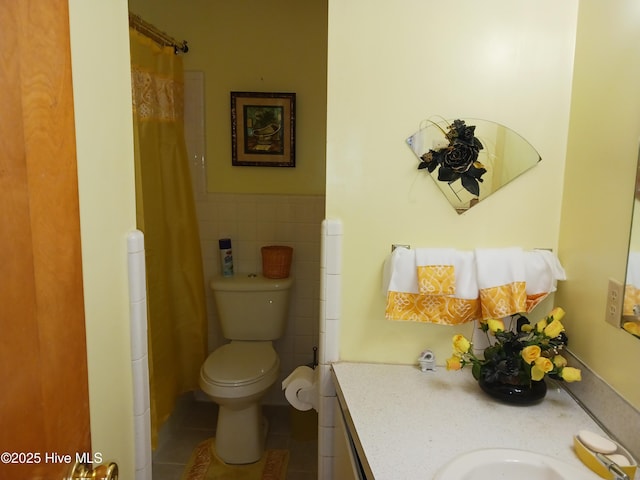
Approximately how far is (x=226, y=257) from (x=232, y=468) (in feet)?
3.56

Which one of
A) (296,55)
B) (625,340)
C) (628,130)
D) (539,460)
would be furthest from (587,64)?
(296,55)

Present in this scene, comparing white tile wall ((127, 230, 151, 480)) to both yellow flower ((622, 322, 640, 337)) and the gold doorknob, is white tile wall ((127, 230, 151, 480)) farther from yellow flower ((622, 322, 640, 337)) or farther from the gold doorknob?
yellow flower ((622, 322, 640, 337))

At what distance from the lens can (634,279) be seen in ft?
3.63

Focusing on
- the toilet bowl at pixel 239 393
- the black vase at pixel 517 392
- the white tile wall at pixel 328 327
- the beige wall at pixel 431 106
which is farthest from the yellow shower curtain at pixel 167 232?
the black vase at pixel 517 392

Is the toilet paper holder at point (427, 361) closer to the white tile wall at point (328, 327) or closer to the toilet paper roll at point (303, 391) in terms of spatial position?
the white tile wall at point (328, 327)

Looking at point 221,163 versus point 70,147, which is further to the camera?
point 221,163

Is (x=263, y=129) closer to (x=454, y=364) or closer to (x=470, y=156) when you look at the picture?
(x=470, y=156)

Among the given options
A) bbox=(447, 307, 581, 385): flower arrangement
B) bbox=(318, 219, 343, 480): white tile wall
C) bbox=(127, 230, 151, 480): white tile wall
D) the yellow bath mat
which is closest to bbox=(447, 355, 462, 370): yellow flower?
bbox=(447, 307, 581, 385): flower arrangement

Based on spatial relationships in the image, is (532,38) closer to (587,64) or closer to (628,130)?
(587,64)

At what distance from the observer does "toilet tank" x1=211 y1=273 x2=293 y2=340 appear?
2.64 m

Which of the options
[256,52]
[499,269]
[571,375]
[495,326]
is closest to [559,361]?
[571,375]

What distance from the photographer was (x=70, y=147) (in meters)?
0.82

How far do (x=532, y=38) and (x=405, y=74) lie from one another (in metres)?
0.38

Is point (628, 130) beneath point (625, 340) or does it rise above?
above
